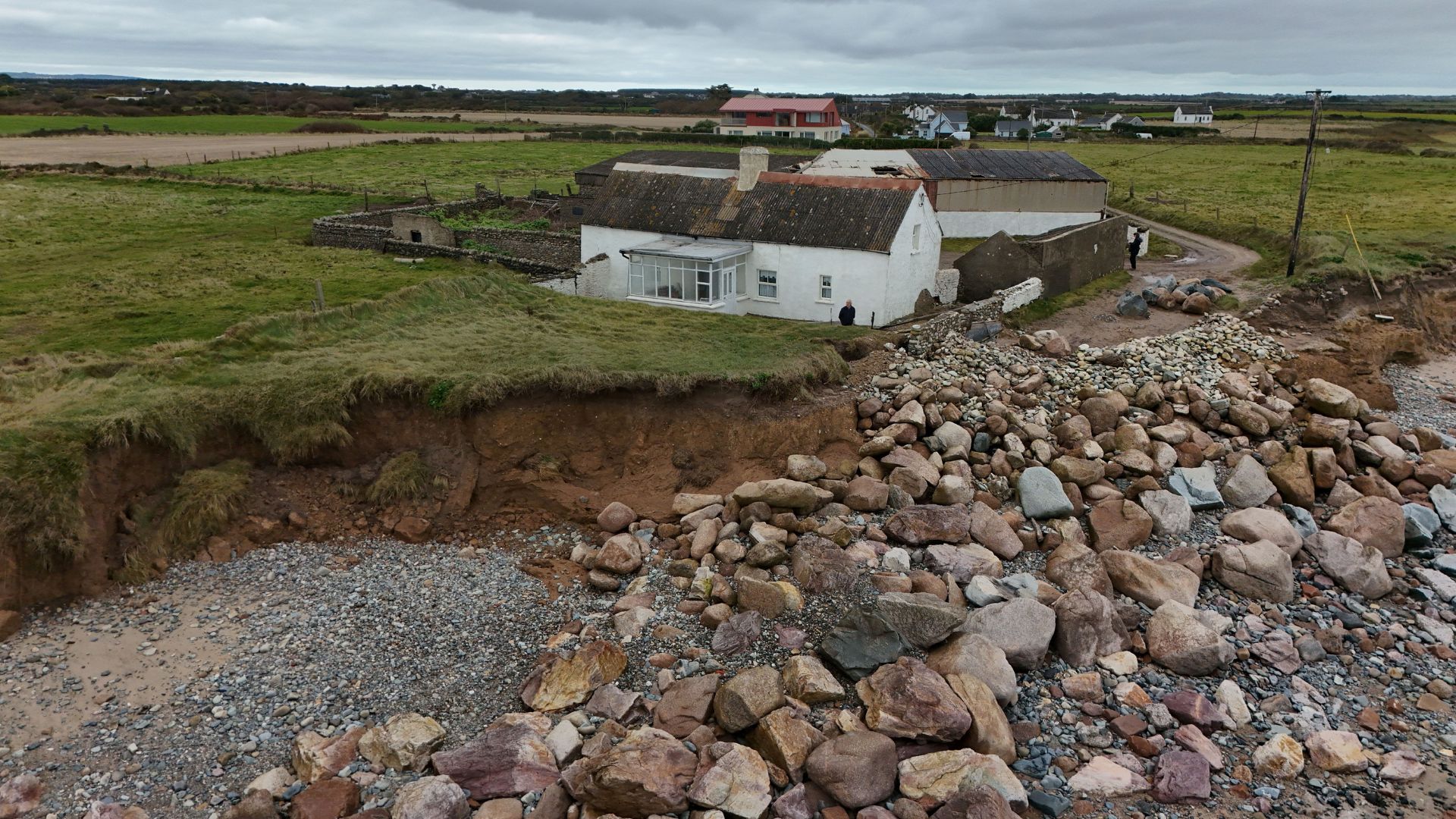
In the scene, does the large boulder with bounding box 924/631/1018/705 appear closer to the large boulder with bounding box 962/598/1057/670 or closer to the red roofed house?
the large boulder with bounding box 962/598/1057/670

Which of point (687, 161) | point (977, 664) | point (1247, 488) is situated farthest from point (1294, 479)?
point (687, 161)

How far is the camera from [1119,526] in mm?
18453

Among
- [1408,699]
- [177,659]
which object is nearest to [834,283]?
[1408,699]

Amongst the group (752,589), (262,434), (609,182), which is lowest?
(752,589)

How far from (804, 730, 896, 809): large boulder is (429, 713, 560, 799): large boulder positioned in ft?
11.0

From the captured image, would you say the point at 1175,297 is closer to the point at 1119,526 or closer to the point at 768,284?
the point at 768,284

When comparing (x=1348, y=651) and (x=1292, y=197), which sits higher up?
(x=1292, y=197)

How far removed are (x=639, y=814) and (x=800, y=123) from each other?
108m

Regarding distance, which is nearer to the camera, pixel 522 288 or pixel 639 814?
pixel 639 814

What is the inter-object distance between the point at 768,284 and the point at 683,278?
288cm

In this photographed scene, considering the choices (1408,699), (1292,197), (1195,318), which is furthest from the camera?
(1292,197)

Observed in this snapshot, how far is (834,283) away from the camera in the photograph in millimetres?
29359

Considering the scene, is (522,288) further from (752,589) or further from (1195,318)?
(1195,318)

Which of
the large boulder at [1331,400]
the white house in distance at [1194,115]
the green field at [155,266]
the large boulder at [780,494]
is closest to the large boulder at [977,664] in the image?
the large boulder at [780,494]
